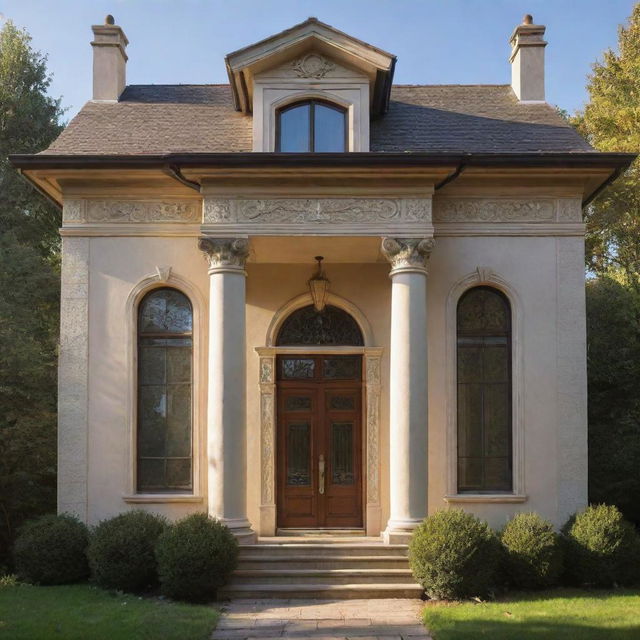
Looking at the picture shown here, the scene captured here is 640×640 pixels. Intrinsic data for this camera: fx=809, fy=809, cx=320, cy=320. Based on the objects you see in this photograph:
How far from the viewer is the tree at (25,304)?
14.7 m

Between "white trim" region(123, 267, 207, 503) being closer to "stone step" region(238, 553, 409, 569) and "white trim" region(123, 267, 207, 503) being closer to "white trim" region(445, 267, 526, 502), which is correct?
"stone step" region(238, 553, 409, 569)

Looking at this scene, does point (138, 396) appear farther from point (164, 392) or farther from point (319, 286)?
point (319, 286)

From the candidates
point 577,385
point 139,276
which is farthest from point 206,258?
point 577,385

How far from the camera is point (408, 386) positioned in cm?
1241

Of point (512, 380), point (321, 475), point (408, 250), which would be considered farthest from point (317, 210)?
point (321, 475)

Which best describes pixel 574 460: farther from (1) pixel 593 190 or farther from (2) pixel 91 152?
(2) pixel 91 152

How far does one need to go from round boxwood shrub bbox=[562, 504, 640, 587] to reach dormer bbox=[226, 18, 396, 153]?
6.89m

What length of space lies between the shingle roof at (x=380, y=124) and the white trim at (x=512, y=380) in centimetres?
215

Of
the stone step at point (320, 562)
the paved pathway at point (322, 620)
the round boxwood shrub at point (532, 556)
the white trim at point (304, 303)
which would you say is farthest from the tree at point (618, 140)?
the paved pathway at point (322, 620)

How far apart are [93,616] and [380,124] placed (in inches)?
370

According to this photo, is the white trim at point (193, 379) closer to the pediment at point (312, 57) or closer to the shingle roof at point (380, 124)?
the shingle roof at point (380, 124)

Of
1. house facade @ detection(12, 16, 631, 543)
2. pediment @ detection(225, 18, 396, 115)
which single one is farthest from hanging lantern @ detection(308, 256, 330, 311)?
pediment @ detection(225, 18, 396, 115)

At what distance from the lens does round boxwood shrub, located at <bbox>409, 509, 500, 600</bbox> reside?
36.7ft

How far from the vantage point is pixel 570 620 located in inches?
392
